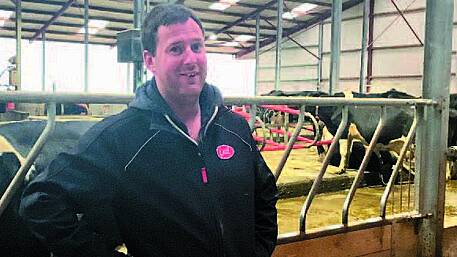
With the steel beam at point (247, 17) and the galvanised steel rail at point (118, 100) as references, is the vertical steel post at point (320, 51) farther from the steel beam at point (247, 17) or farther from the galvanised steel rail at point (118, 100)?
the galvanised steel rail at point (118, 100)

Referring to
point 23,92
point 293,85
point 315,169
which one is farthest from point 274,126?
point 293,85

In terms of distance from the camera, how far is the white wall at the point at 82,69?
19.8 m

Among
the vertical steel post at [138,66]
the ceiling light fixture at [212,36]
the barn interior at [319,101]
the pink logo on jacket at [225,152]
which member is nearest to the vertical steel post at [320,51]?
the barn interior at [319,101]

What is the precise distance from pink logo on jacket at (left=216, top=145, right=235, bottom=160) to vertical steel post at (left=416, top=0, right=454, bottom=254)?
2258mm

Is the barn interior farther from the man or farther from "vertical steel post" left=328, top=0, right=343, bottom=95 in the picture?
the man

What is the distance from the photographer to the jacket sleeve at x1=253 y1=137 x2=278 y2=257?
1.76 m

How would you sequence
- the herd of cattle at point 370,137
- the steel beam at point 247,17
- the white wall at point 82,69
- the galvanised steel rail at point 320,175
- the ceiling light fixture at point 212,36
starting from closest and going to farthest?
1. the galvanised steel rail at point 320,175
2. the herd of cattle at point 370,137
3. the steel beam at point 247,17
4. the ceiling light fixture at point 212,36
5. the white wall at point 82,69

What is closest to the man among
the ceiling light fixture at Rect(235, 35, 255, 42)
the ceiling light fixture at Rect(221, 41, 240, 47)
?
the ceiling light fixture at Rect(235, 35, 255, 42)

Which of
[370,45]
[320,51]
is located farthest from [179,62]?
[320,51]

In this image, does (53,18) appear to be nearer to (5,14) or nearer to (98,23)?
(5,14)

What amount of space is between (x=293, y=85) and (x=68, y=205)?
62.5ft

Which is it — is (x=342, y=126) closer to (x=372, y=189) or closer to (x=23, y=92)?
(x=23, y=92)

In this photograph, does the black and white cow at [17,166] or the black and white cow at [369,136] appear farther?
the black and white cow at [369,136]

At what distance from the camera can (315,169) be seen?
18.0 feet
